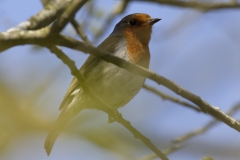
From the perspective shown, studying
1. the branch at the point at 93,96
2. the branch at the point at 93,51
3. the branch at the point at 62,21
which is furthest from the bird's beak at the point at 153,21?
the branch at the point at 62,21

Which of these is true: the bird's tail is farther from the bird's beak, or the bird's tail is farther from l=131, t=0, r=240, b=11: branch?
the bird's beak

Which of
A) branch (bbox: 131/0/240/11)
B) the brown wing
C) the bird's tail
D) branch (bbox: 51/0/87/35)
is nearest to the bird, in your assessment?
the brown wing

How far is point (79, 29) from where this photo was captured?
6121mm

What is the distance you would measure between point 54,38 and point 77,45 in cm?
21

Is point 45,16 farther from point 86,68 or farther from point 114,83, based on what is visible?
point 86,68

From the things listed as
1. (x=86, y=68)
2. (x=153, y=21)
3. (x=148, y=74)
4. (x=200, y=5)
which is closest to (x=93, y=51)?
(x=148, y=74)

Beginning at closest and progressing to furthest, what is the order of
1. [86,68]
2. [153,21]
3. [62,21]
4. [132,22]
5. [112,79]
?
[62,21], [112,79], [86,68], [153,21], [132,22]

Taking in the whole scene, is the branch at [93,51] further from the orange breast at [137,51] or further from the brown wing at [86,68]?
the brown wing at [86,68]

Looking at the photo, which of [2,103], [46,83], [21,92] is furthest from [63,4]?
[2,103]

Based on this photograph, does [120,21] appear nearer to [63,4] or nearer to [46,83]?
[63,4]

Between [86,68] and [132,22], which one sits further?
[132,22]

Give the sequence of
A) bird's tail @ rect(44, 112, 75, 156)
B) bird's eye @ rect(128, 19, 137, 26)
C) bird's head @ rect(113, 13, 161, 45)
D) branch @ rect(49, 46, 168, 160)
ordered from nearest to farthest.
→ bird's tail @ rect(44, 112, 75, 156), branch @ rect(49, 46, 168, 160), bird's head @ rect(113, 13, 161, 45), bird's eye @ rect(128, 19, 137, 26)

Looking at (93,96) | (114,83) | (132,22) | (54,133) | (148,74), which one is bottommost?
(54,133)

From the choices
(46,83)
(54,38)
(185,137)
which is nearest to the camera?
(46,83)
